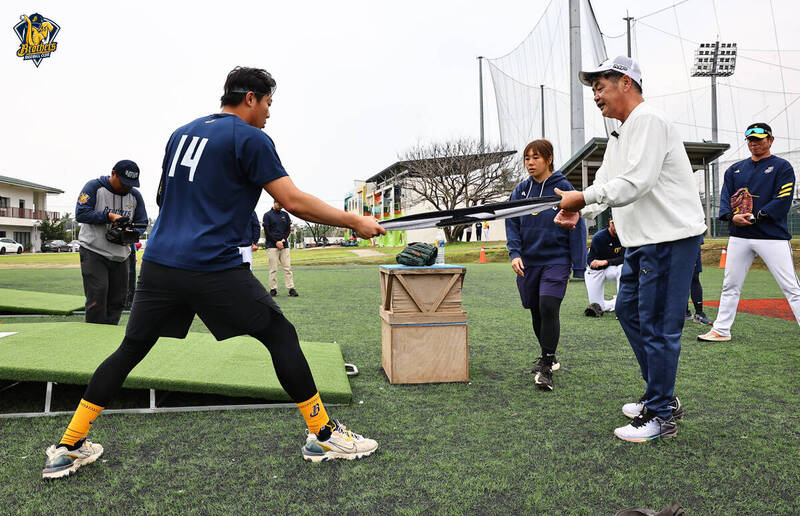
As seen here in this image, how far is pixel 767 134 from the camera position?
5102 mm

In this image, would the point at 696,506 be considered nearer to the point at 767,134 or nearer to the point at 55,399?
the point at 55,399

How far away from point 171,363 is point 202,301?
1.40 meters

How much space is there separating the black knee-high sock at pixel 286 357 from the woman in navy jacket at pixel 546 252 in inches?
84.5

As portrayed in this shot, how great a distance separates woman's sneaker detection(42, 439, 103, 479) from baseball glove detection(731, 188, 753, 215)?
229 inches

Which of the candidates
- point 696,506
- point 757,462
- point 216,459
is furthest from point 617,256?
point 216,459

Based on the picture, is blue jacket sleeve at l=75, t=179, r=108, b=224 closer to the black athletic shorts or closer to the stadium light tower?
the black athletic shorts

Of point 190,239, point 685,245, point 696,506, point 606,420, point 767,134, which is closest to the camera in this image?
point 696,506

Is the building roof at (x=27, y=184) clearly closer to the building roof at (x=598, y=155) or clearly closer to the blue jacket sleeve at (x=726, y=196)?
the building roof at (x=598, y=155)

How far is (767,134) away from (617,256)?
9.24 ft

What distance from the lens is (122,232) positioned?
211 inches

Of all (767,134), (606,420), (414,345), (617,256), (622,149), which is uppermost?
(767,134)

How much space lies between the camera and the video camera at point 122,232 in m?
5.30

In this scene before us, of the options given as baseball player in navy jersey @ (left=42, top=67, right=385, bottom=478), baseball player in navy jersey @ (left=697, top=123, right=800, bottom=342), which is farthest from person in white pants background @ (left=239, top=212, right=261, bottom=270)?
baseball player in navy jersey @ (left=697, top=123, right=800, bottom=342)

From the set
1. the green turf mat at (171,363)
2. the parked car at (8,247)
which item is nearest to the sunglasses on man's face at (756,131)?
the green turf mat at (171,363)
